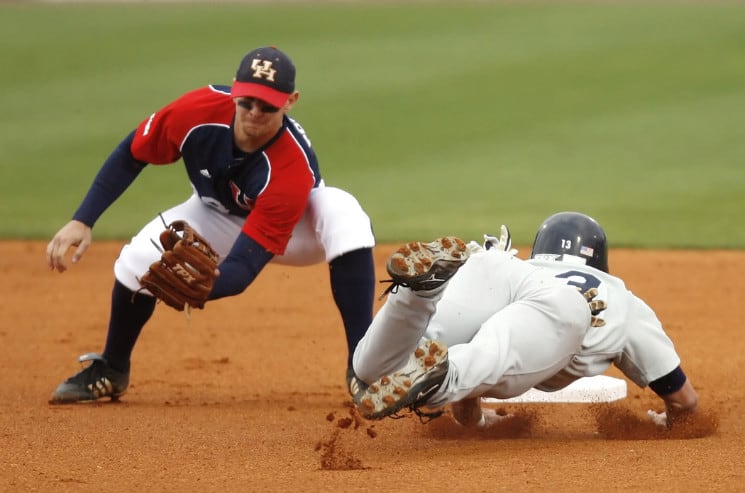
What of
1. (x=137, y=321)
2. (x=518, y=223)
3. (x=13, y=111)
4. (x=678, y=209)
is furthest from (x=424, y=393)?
(x=13, y=111)

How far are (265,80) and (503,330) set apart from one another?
4.65 ft

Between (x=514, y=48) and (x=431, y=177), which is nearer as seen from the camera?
(x=431, y=177)

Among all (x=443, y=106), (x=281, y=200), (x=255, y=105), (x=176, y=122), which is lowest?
(x=443, y=106)

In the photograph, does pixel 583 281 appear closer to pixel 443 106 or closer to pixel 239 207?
pixel 239 207

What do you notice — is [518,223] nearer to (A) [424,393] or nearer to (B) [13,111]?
(A) [424,393]

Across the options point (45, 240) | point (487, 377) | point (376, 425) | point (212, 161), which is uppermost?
point (212, 161)

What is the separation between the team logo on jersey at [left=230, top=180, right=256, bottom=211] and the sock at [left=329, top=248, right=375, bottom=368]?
409mm

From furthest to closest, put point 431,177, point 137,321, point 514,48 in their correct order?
point 514,48
point 431,177
point 137,321

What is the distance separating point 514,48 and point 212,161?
12.5 meters

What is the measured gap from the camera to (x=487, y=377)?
352cm

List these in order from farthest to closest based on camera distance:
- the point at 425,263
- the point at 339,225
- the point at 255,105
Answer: the point at 339,225, the point at 255,105, the point at 425,263

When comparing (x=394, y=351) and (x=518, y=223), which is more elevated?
(x=394, y=351)

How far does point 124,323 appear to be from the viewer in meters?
4.83

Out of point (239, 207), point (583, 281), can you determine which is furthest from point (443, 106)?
point (583, 281)
